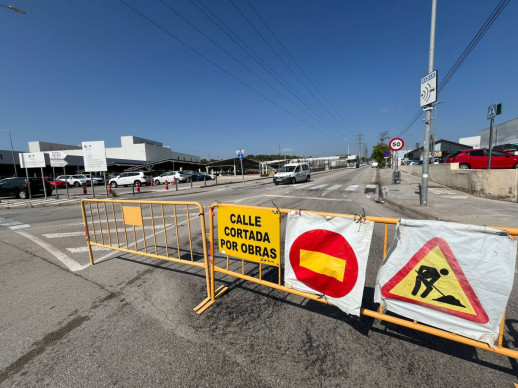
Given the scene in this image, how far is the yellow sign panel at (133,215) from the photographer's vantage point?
13.1ft

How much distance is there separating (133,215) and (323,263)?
345 centimetres

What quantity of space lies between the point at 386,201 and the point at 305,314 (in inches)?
390

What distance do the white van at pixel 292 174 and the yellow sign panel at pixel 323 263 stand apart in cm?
1876

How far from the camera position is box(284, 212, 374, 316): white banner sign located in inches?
89.3

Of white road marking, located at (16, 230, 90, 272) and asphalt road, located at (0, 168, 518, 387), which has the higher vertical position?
white road marking, located at (16, 230, 90, 272)

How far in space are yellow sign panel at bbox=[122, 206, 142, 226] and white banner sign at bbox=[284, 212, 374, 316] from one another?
2815mm

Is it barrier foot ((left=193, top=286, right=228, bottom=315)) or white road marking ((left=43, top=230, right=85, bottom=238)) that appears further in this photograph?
white road marking ((left=43, top=230, right=85, bottom=238))

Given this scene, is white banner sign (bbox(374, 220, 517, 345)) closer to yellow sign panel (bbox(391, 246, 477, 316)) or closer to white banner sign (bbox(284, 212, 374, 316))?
yellow sign panel (bbox(391, 246, 477, 316))

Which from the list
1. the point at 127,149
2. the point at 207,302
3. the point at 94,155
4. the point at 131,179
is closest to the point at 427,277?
the point at 207,302

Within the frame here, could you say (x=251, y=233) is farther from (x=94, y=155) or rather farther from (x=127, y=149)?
(x=127, y=149)

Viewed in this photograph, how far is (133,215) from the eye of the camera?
162 inches

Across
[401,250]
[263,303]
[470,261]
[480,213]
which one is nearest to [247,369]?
[263,303]

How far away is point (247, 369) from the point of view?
6.55ft

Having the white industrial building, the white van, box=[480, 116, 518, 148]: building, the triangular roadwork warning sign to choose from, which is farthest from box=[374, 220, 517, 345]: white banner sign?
the white industrial building
